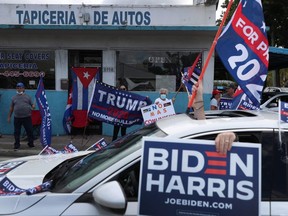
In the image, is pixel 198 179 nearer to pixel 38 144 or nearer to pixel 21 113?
pixel 21 113

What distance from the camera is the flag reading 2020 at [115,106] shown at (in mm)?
8375

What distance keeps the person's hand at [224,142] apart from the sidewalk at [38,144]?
7.52 metres

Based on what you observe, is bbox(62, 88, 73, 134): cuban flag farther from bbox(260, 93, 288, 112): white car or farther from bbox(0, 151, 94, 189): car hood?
bbox(0, 151, 94, 189): car hood

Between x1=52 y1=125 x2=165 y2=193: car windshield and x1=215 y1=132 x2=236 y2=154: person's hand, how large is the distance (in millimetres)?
473

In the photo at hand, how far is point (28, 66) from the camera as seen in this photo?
11.6 m

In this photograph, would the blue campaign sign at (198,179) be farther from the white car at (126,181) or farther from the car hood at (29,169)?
the car hood at (29,169)

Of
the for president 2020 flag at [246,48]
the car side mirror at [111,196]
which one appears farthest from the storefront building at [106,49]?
the car side mirror at [111,196]

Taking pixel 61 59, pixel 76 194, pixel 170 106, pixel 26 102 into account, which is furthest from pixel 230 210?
pixel 61 59

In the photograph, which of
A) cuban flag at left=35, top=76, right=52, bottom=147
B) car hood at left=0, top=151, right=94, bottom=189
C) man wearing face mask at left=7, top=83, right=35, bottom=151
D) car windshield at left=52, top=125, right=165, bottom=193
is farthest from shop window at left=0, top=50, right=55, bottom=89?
car windshield at left=52, top=125, right=165, bottom=193

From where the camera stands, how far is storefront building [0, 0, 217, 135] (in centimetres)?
1135

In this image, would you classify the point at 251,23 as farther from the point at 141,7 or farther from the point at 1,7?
the point at 1,7

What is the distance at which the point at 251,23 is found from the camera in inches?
174

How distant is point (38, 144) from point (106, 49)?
354 cm

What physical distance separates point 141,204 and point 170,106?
6.60 meters
